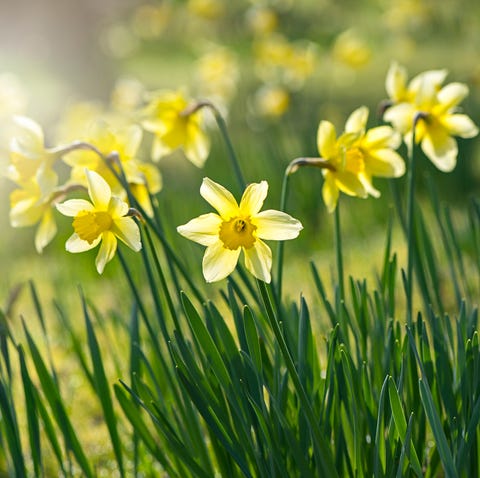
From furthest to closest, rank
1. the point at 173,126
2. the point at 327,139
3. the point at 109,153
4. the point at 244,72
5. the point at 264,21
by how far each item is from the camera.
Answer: the point at 244,72 < the point at 264,21 < the point at 173,126 < the point at 109,153 < the point at 327,139

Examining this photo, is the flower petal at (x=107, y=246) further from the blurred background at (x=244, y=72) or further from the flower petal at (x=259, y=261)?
the blurred background at (x=244, y=72)

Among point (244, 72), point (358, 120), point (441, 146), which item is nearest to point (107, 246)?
point (358, 120)

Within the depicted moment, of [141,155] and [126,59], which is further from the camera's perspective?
[126,59]

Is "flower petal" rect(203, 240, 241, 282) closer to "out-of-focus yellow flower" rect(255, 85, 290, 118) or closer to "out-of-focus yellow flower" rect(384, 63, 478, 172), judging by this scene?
"out-of-focus yellow flower" rect(384, 63, 478, 172)

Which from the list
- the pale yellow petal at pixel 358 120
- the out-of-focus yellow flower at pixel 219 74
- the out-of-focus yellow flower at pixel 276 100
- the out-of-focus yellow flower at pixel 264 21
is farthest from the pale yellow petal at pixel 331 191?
the out-of-focus yellow flower at pixel 264 21

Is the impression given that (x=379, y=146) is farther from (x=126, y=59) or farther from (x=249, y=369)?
(x=126, y=59)

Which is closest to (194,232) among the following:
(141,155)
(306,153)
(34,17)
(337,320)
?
(337,320)

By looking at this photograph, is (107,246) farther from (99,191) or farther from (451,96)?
(451,96)
